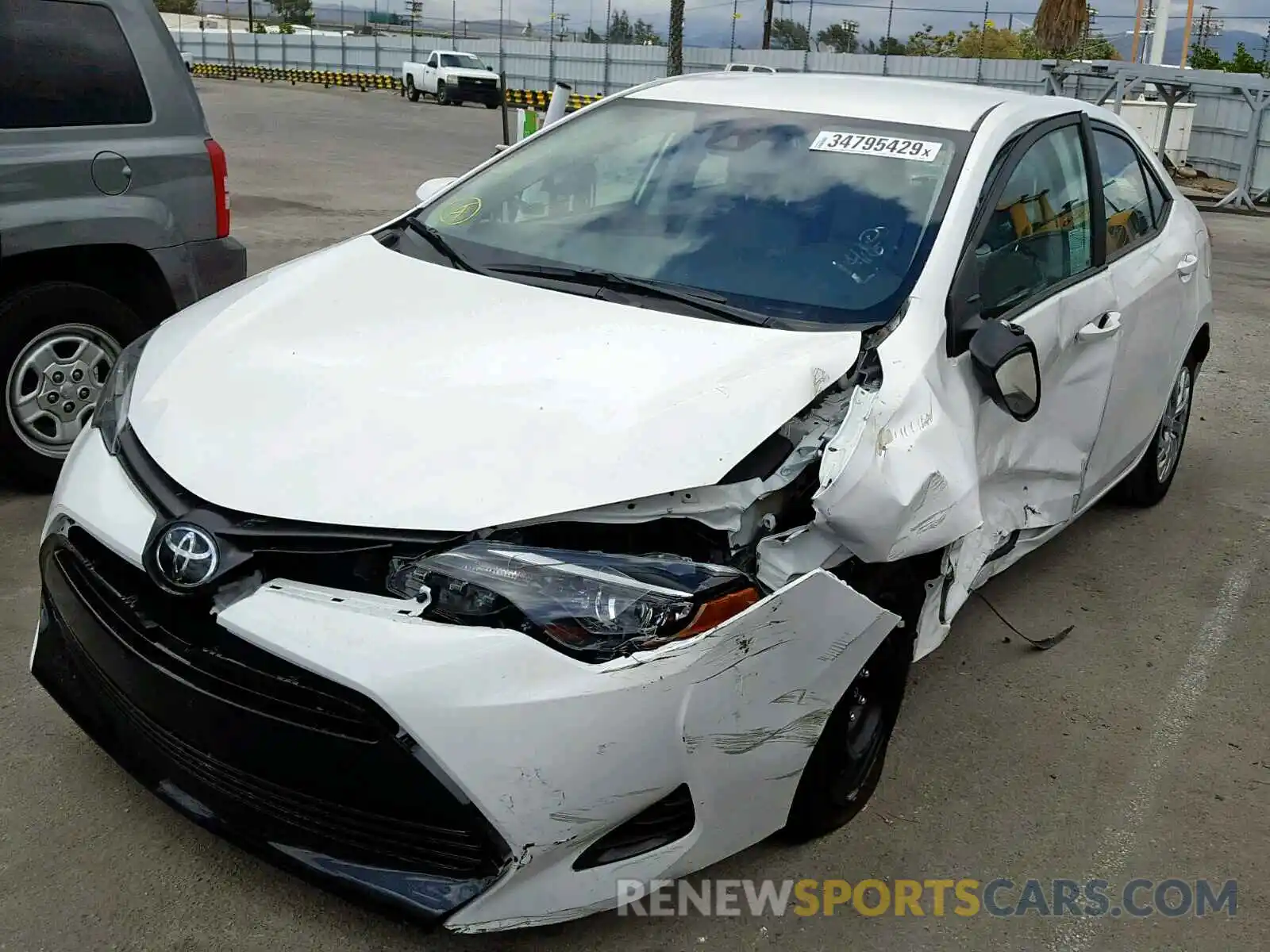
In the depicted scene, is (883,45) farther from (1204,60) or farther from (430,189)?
(430,189)

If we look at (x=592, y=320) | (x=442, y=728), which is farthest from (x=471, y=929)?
(x=592, y=320)

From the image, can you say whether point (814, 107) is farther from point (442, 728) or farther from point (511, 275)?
point (442, 728)

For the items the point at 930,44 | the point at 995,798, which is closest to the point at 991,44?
the point at 930,44

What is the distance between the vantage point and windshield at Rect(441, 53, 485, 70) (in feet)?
121

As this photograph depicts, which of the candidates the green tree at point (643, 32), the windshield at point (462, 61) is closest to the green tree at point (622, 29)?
the green tree at point (643, 32)

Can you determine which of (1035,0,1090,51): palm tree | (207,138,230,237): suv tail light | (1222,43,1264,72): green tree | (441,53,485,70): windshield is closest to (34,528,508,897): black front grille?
(207,138,230,237): suv tail light

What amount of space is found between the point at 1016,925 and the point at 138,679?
6.45ft

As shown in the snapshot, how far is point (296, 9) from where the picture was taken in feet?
370

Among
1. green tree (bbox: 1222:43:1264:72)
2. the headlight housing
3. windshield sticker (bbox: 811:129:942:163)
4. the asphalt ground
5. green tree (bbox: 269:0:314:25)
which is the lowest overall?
the asphalt ground

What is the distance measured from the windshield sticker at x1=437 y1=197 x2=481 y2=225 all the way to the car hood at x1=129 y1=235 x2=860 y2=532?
57 cm

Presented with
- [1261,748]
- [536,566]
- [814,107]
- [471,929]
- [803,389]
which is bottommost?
[1261,748]

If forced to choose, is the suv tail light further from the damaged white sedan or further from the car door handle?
the car door handle

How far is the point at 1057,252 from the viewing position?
3803 millimetres

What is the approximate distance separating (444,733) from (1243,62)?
53.7 metres
